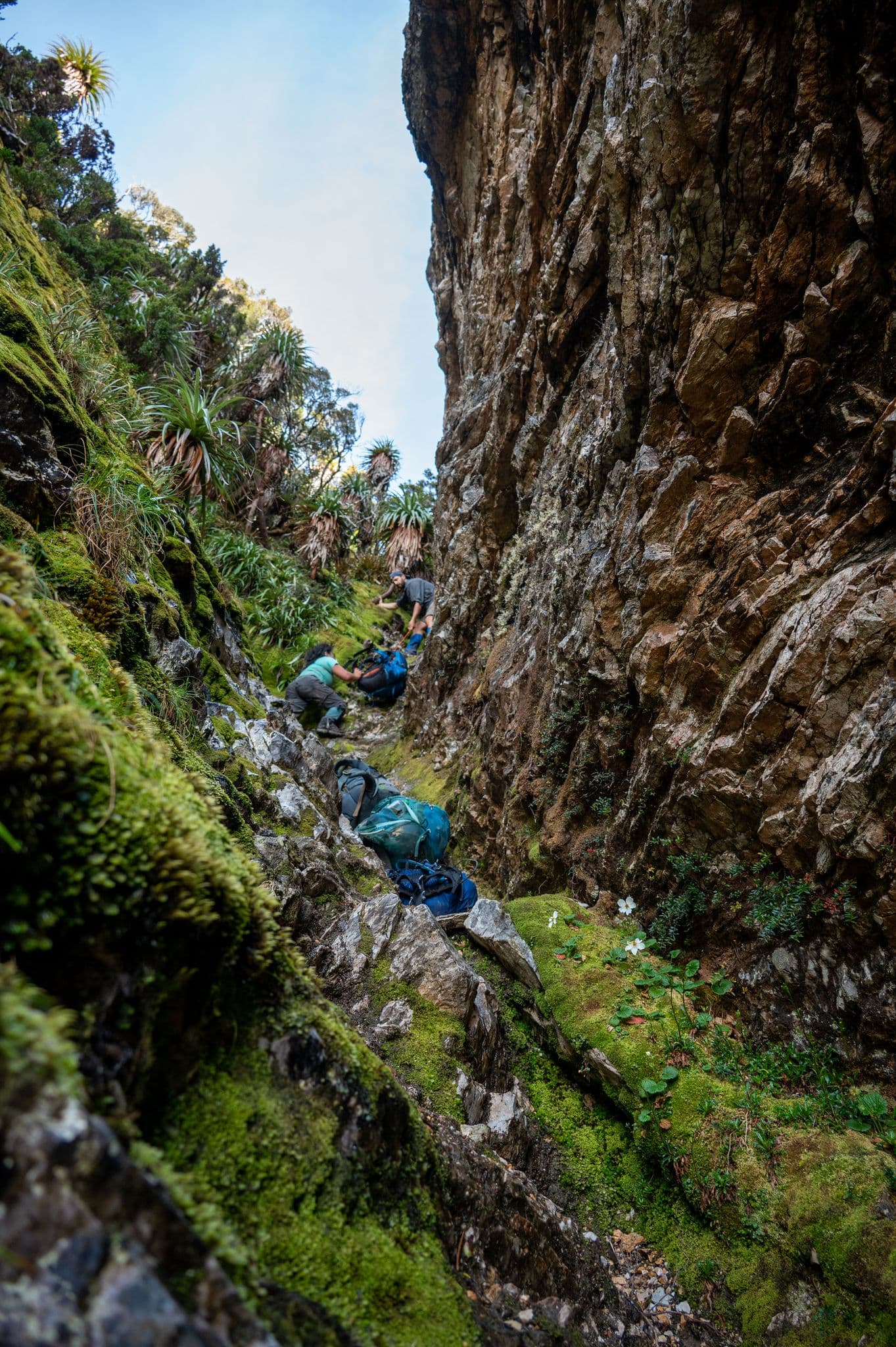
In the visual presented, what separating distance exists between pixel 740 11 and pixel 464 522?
256 inches

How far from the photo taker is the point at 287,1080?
1.47m

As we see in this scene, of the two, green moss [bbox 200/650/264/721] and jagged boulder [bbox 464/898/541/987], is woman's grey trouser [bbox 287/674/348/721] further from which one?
jagged boulder [bbox 464/898/541/987]

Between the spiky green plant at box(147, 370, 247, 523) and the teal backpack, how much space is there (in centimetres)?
426

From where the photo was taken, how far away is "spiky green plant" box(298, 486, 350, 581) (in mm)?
14430

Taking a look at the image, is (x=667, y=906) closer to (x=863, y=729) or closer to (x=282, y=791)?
(x=863, y=729)

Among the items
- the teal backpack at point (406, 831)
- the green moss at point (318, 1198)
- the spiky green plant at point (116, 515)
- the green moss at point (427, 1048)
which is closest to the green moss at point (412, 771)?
the teal backpack at point (406, 831)

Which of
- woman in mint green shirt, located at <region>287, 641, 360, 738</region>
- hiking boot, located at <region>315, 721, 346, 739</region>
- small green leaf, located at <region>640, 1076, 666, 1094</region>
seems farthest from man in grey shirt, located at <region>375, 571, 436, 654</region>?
small green leaf, located at <region>640, 1076, 666, 1094</region>

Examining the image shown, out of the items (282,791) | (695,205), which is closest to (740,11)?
(695,205)

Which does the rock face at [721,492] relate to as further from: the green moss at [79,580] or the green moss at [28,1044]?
the green moss at [79,580]

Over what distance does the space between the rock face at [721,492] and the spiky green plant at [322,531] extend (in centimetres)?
857

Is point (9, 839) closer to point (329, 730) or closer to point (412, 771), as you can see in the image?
point (412, 771)

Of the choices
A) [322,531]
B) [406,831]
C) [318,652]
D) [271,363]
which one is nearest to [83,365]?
[406,831]

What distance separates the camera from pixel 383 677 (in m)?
12.0

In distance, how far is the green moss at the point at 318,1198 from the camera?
120 centimetres
